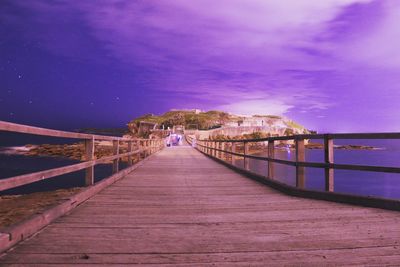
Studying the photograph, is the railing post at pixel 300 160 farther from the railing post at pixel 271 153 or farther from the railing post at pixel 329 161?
the railing post at pixel 271 153

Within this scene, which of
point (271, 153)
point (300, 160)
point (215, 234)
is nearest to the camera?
point (215, 234)

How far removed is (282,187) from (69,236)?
192 inches

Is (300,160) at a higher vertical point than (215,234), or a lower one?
higher

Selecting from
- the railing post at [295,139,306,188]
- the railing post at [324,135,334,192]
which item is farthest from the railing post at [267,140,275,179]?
the railing post at [324,135,334,192]

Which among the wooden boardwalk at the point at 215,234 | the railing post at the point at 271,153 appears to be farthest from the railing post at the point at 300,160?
the railing post at the point at 271,153

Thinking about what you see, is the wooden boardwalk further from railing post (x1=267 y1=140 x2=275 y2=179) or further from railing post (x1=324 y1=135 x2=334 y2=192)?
railing post (x1=267 y1=140 x2=275 y2=179)

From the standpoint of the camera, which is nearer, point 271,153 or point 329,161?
point 329,161

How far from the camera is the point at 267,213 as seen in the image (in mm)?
5391

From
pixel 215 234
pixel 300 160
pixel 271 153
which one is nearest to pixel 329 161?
pixel 300 160

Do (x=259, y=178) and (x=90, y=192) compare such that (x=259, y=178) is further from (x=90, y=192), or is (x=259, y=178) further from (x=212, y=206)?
(x=90, y=192)

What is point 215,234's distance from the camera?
4180 millimetres

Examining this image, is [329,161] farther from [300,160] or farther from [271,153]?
[271,153]

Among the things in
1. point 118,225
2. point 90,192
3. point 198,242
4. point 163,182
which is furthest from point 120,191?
point 198,242

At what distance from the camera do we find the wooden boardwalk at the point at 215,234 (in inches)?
130
